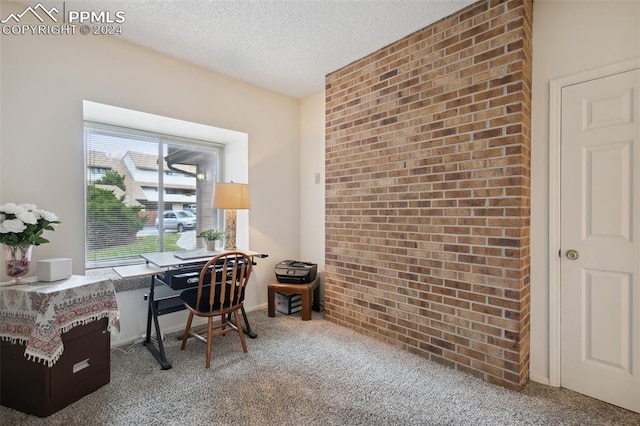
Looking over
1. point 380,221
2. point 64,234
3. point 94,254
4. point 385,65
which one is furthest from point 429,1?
point 94,254

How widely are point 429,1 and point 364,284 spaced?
7.62 feet

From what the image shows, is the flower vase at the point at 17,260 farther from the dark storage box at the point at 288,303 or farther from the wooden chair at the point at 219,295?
the dark storage box at the point at 288,303

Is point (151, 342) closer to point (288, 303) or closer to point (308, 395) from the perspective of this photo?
point (288, 303)

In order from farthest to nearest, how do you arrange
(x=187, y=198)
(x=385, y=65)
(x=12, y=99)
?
(x=187, y=198)
(x=385, y=65)
(x=12, y=99)

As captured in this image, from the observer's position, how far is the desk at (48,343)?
1.65 metres

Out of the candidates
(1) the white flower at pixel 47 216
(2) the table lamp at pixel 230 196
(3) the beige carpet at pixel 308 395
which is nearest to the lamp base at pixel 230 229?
(2) the table lamp at pixel 230 196

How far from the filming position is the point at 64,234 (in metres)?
2.23

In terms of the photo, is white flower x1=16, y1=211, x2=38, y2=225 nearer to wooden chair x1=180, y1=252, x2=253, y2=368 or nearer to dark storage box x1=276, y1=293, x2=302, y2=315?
wooden chair x1=180, y1=252, x2=253, y2=368

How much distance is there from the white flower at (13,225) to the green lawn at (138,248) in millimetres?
1087

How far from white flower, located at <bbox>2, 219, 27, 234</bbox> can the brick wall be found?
93.7 inches

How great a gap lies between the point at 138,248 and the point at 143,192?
0.58 meters

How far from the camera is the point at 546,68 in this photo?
1.96 meters

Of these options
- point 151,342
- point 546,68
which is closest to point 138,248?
point 151,342

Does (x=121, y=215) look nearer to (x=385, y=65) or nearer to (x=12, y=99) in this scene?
(x=12, y=99)
